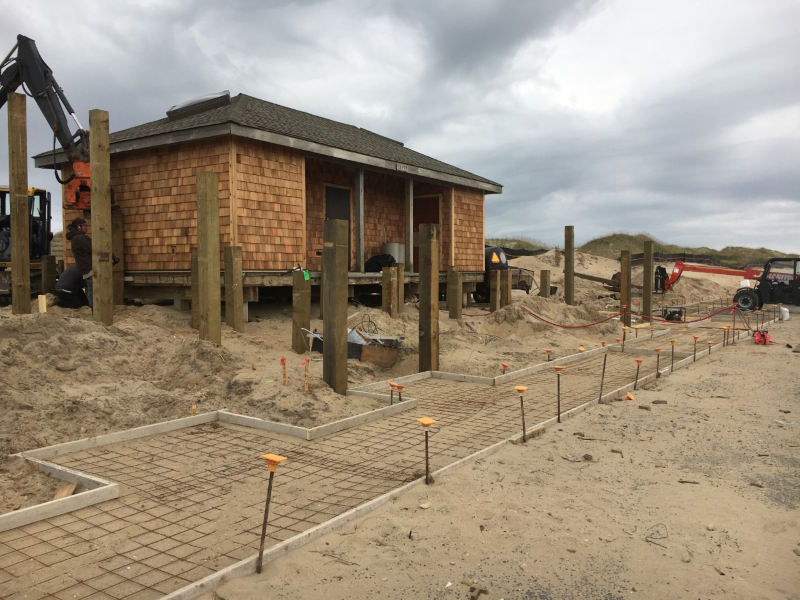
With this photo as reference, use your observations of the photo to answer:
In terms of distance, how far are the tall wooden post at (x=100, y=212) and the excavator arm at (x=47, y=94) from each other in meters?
3.99

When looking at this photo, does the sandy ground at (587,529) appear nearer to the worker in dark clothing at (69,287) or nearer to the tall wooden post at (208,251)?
the tall wooden post at (208,251)

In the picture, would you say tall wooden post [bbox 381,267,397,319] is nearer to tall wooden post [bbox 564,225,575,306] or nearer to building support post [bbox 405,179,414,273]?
building support post [bbox 405,179,414,273]

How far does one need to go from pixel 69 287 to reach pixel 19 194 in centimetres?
203

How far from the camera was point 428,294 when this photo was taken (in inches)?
363

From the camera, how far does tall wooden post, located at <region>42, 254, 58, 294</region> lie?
13.2 metres

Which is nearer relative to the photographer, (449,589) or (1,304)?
(449,589)

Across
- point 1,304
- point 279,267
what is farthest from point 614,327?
point 1,304

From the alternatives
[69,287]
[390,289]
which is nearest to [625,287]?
[390,289]

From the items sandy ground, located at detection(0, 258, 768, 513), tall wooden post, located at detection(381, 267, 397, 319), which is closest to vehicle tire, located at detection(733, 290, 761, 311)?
sandy ground, located at detection(0, 258, 768, 513)

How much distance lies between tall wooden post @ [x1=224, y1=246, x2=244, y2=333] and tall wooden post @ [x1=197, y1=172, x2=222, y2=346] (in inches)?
64.7

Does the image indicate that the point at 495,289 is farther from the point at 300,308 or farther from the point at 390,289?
the point at 300,308

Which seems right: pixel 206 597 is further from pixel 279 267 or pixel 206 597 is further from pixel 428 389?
pixel 279 267

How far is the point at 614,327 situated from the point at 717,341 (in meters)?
2.64

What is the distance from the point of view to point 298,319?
966cm
